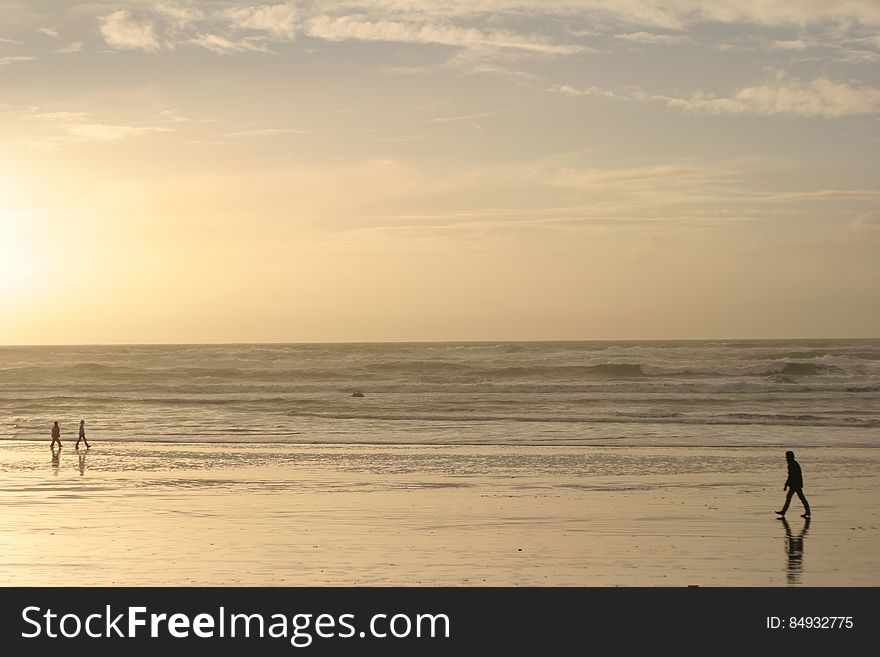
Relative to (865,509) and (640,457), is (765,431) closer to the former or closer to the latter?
(640,457)

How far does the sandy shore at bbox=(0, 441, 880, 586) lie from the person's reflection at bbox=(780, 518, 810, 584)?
0.13 feet

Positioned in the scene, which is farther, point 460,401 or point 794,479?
point 460,401

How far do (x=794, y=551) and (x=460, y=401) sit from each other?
141 ft

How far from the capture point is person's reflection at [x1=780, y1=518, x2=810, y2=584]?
13953mm

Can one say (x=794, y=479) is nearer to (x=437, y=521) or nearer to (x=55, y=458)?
(x=437, y=521)

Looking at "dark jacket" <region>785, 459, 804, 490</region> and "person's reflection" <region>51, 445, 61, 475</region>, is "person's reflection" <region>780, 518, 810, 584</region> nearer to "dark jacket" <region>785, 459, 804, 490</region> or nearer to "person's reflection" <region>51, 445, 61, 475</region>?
"dark jacket" <region>785, 459, 804, 490</region>

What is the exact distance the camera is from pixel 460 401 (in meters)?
58.5

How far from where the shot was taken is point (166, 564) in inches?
572

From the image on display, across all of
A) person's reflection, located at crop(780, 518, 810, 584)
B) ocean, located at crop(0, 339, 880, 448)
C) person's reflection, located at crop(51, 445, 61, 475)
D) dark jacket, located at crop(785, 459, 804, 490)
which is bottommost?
person's reflection, located at crop(780, 518, 810, 584)

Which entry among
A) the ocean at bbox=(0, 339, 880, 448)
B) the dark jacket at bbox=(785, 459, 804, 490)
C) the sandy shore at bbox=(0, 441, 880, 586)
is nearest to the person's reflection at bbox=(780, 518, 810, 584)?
the sandy shore at bbox=(0, 441, 880, 586)

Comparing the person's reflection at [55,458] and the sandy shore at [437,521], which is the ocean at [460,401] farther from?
the sandy shore at [437,521]

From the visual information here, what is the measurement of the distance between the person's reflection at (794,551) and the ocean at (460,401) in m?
15.9

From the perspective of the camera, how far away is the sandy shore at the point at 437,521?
14039 mm

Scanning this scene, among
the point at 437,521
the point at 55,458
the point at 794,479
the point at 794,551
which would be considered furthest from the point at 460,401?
the point at 794,551
